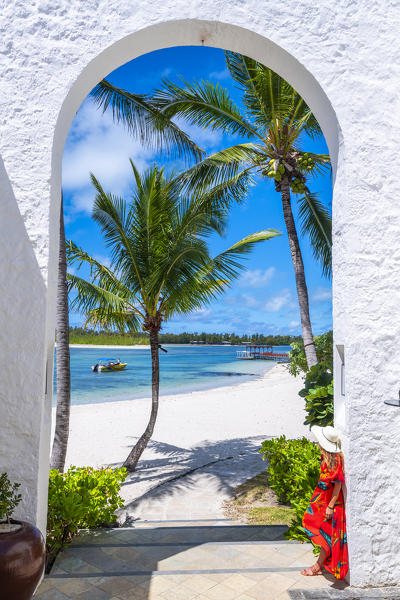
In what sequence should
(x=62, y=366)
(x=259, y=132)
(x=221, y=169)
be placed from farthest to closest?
(x=221, y=169)
(x=259, y=132)
(x=62, y=366)

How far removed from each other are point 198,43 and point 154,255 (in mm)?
5938

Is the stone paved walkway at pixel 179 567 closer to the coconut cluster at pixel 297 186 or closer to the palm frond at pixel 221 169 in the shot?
the coconut cluster at pixel 297 186

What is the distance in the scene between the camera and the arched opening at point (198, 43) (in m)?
3.74

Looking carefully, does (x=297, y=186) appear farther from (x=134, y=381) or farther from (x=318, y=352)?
(x=134, y=381)

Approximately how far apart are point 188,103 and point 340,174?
17.9 ft

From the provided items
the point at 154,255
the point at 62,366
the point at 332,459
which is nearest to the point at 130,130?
the point at 154,255

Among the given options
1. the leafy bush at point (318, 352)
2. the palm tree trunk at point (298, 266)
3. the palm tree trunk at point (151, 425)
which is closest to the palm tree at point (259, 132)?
the palm tree trunk at point (298, 266)

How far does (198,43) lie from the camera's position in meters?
4.15

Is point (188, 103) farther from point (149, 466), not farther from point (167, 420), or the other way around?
point (167, 420)

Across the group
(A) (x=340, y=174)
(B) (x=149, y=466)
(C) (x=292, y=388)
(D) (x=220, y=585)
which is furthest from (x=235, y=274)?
(C) (x=292, y=388)

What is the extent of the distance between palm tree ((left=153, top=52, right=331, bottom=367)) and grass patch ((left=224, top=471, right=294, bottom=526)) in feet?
7.94

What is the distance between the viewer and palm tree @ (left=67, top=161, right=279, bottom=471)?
31.2 ft

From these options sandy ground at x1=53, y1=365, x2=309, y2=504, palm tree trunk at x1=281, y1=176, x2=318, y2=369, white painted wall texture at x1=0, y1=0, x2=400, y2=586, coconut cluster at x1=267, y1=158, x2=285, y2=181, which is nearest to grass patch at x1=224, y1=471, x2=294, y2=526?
sandy ground at x1=53, y1=365, x2=309, y2=504

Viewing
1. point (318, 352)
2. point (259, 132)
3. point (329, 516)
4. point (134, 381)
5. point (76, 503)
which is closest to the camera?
point (329, 516)
